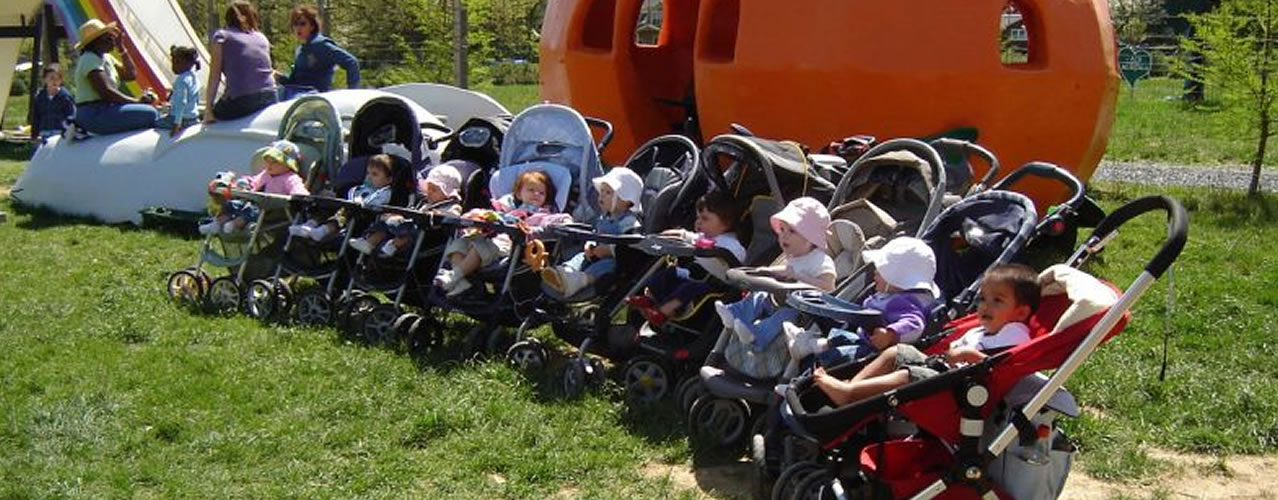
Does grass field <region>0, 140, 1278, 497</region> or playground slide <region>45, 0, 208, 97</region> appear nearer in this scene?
grass field <region>0, 140, 1278, 497</region>

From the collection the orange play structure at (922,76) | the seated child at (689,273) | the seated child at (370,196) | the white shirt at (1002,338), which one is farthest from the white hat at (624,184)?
the orange play structure at (922,76)

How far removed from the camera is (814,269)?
18.7 ft

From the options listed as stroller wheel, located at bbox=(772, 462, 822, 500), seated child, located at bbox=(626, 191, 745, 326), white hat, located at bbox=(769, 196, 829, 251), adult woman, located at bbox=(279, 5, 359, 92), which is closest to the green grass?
adult woman, located at bbox=(279, 5, 359, 92)

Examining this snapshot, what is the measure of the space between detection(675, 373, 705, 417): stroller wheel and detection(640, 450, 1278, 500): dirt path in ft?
1.48

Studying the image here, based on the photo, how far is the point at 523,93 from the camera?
2780 cm

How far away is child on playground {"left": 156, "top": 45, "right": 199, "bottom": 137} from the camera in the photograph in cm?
1188

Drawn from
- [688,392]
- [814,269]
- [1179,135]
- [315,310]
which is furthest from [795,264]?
[1179,135]

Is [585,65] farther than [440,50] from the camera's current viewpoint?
No

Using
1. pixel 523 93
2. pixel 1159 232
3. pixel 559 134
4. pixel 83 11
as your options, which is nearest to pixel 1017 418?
pixel 559 134

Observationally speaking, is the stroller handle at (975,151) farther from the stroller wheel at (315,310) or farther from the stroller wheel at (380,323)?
the stroller wheel at (315,310)

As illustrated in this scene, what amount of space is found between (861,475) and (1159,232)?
21.7ft

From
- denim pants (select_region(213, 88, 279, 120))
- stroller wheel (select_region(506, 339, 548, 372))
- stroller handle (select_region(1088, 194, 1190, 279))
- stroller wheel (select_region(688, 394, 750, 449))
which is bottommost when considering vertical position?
stroller wheel (select_region(506, 339, 548, 372))

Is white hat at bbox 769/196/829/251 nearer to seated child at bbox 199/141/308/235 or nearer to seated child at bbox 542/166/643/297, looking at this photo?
seated child at bbox 542/166/643/297

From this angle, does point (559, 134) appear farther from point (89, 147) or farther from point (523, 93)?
point (523, 93)
